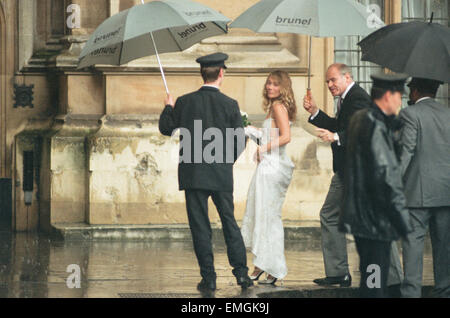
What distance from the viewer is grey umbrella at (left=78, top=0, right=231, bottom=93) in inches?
340

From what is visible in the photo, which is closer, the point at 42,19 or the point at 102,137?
the point at 102,137

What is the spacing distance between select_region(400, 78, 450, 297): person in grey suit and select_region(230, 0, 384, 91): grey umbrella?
1.01 metres

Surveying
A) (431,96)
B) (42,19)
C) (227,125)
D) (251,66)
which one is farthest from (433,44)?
(42,19)

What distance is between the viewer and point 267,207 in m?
9.45

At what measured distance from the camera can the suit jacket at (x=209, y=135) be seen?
873cm

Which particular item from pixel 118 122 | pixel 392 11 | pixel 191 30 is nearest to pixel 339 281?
pixel 191 30

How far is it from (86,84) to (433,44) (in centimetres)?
563

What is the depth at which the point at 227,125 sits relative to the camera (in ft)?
29.0
